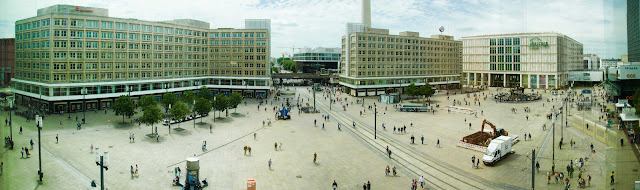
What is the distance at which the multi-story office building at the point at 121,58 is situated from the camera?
204 feet

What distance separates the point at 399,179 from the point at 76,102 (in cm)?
6010

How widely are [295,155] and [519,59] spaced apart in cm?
12007

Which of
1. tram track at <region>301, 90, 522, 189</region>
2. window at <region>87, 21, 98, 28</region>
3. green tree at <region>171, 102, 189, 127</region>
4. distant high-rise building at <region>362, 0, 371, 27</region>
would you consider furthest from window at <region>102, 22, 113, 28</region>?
distant high-rise building at <region>362, 0, 371, 27</region>

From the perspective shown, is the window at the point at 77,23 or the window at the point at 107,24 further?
the window at the point at 107,24

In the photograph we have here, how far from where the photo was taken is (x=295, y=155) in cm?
3869

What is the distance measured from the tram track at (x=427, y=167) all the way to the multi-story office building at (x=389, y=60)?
5132 centimetres

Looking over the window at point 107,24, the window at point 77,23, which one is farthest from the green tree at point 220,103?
the window at point 77,23

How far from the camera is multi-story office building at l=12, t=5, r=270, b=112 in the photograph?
2445 inches

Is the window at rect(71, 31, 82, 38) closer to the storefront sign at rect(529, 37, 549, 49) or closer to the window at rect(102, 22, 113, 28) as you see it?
the window at rect(102, 22, 113, 28)

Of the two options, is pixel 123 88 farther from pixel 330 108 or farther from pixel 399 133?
pixel 399 133

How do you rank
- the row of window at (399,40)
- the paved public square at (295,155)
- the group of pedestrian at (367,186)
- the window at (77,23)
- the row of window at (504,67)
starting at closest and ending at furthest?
the group of pedestrian at (367,186) < the paved public square at (295,155) < the window at (77,23) < the row of window at (399,40) < the row of window at (504,67)

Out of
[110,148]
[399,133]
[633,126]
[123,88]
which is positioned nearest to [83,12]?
[123,88]

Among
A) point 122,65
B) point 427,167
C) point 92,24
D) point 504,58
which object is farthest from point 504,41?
point 92,24

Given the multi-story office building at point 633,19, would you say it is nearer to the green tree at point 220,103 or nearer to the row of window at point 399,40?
the green tree at point 220,103
